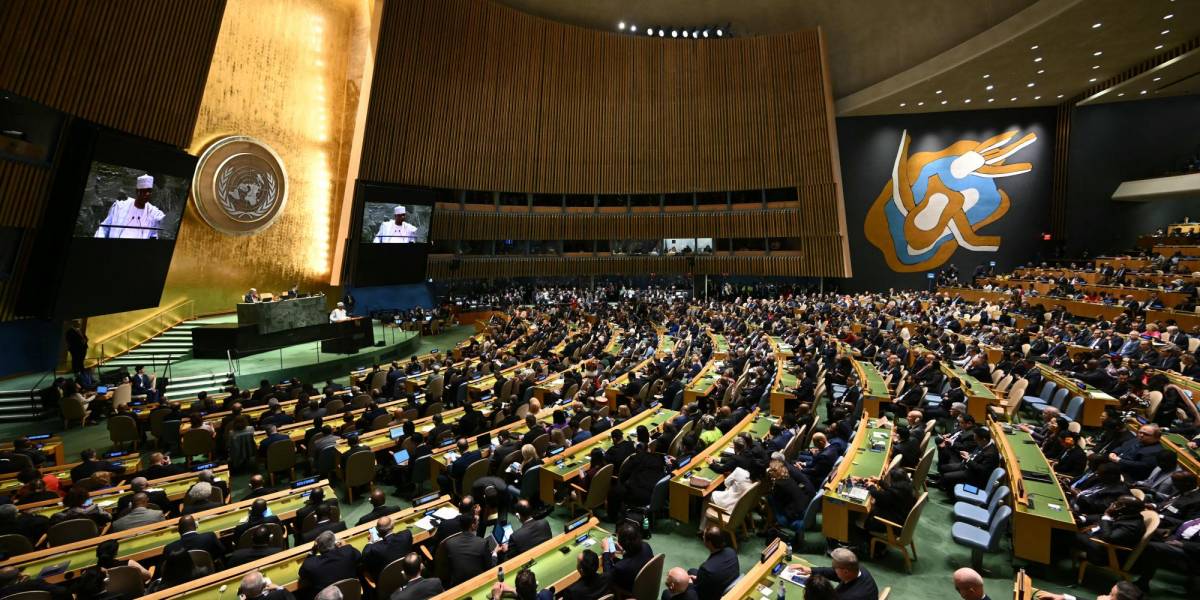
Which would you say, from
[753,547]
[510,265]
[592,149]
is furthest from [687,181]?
[753,547]

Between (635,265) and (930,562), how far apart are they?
25.9 meters

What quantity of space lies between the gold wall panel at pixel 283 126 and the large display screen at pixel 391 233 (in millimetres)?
1343

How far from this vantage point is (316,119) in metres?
21.1

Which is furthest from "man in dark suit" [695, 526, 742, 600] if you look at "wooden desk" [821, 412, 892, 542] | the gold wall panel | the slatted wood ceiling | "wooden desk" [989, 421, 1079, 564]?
the slatted wood ceiling

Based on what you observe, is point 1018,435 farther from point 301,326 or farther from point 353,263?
point 353,263

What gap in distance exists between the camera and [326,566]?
457cm

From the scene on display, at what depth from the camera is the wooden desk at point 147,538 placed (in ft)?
16.0

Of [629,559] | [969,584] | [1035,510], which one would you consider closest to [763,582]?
[629,559]

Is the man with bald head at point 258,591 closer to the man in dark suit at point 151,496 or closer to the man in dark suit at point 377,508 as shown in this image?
the man in dark suit at point 377,508

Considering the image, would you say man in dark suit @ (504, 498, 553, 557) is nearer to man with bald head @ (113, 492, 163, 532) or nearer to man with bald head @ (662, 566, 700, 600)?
man with bald head @ (662, 566, 700, 600)

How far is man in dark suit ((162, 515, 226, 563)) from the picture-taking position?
5.02 m

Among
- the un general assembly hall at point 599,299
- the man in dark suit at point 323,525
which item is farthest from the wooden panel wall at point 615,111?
the man in dark suit at point 323,525

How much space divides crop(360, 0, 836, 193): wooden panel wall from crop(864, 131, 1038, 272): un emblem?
3.60 m

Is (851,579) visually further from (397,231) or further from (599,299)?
(599,299)
